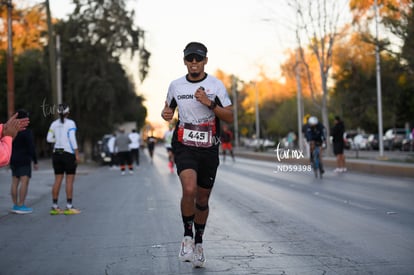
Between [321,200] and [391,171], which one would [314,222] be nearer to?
[321,200]

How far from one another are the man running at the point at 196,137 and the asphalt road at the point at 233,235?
440 millimetres

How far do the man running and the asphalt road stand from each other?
440 mm

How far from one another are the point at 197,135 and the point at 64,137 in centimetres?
532

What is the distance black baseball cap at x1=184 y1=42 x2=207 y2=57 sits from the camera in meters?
6.54

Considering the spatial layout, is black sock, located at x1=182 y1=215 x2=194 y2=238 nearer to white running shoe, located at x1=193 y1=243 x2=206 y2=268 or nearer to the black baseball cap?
white running shoe, located at x1=193 y1=243 x2=206 y2=268

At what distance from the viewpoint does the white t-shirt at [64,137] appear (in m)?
11.3

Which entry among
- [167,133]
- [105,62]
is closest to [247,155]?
[105,62]

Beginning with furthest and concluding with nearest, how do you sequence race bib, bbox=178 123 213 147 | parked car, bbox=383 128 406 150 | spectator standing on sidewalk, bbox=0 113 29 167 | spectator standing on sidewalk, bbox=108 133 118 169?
parked car, bbox=383 128 406 150 < spectator standing on sidewalk, bbox=108 133 118 169 < race bib, bbox=178 123 213 147 < spectator standing on sidewalk, bbox=0 113 29 167

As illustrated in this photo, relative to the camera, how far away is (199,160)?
6.57 m

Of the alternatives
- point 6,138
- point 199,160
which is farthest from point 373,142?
point 6,138

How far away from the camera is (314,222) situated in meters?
9.68

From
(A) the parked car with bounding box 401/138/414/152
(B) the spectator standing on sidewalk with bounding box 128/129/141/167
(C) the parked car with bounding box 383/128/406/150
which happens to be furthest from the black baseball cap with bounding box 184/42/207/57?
(C) the parked car with bounding box 383/128/406/150

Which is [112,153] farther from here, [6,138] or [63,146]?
[6,138]

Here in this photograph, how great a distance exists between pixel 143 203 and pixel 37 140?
47.4m
